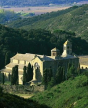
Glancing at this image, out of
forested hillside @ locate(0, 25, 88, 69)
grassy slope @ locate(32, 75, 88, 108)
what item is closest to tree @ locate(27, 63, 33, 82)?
grassy slope @ locate(32, 75, 88, 108)

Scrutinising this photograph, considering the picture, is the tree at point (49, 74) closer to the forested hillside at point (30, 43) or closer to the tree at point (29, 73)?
the tree at point (29, 73)

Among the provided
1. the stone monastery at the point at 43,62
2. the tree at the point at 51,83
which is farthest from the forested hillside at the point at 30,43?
the tree at the point at 51,83

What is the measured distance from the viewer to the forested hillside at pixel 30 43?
8789 cm

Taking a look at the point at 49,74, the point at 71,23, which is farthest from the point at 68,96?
the point at 71,23

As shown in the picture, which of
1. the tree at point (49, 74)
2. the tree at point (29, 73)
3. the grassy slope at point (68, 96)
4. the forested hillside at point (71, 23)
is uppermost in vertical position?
the grassy slope at point (68, 96)

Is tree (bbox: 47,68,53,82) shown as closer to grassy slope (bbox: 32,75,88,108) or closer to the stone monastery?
the stone monastery

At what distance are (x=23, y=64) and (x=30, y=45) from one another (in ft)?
77.7

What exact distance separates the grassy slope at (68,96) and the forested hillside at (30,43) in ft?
110

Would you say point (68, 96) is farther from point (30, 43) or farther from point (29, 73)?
point (30, 43)

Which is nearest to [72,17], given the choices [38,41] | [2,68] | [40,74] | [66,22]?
[66,22]

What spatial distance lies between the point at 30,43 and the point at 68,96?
53.4 m

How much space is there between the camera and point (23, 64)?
68.8 metres

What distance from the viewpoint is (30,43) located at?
9300 cm

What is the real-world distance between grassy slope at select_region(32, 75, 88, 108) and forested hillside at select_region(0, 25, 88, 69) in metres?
33.5
